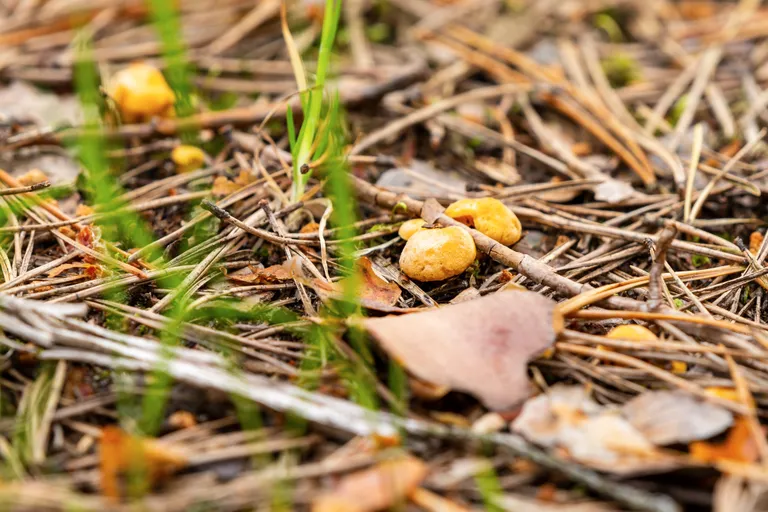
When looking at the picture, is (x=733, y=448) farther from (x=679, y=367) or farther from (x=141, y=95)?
(x=141, y=95)

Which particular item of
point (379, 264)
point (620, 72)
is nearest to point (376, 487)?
point (379, 264)

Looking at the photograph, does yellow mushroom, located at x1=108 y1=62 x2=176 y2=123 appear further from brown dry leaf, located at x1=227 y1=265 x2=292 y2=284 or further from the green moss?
the green moss

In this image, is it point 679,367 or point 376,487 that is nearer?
point 376,487

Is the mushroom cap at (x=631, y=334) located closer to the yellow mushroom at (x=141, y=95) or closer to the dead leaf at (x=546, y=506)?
the dead leaf at (x=546, y=506)

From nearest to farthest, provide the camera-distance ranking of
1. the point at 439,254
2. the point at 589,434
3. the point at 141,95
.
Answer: the point at 589,434, the point at 439,254, the point at 141,95

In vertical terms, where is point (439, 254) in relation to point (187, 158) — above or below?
below

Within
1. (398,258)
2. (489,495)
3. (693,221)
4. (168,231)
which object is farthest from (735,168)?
(168,231)

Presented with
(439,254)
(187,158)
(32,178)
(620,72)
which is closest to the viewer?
(439,254)

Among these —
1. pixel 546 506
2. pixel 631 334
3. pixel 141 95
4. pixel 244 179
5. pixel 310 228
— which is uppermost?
pixel 141 95

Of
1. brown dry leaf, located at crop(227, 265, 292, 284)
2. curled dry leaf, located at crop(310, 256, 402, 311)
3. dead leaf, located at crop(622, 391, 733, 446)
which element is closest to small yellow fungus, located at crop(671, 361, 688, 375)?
dead leaf, located at crop(622, 391, 733, 446)
